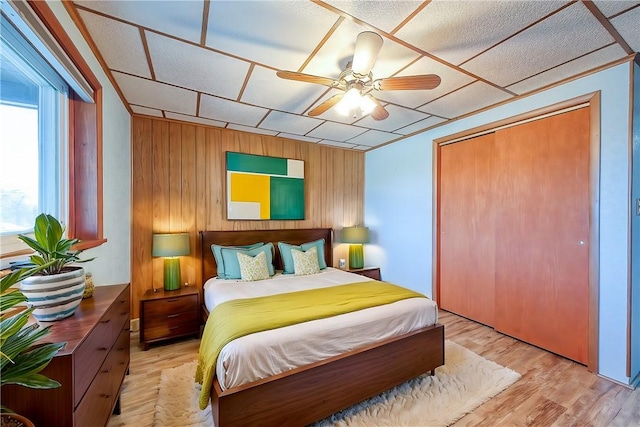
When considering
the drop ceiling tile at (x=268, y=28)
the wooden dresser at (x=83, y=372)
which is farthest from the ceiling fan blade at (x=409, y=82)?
the wooden dresser at (x=83, y=372)

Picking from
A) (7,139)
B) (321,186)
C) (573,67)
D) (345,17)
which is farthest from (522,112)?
(7,139)

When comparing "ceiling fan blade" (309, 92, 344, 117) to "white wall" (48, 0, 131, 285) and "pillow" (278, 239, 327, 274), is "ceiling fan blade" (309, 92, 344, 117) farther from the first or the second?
"pillow" (278, 239, 327, 274)

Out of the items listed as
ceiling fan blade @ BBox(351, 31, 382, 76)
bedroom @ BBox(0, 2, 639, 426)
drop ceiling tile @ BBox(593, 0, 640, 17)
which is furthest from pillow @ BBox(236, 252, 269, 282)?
drop ceiling tile @ BBox(593, 0, 640, 17)

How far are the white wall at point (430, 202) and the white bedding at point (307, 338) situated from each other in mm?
1428

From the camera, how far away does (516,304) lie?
2791 mm

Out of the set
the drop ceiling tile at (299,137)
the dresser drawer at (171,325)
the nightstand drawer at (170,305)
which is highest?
the drop ceiling tile at (299,137)

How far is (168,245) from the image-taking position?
2957 mm

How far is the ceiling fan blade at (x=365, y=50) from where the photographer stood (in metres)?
1.58

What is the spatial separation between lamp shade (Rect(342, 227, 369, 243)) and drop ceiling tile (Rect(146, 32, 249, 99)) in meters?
2.66

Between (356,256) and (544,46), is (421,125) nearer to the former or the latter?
(544,46)

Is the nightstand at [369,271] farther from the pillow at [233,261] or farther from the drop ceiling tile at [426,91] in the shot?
the drop ceiling tile at [426,91]

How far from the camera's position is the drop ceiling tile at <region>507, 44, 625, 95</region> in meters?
1.97

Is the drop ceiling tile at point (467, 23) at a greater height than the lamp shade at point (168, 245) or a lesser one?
greater

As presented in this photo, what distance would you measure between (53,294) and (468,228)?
3.78 meters
